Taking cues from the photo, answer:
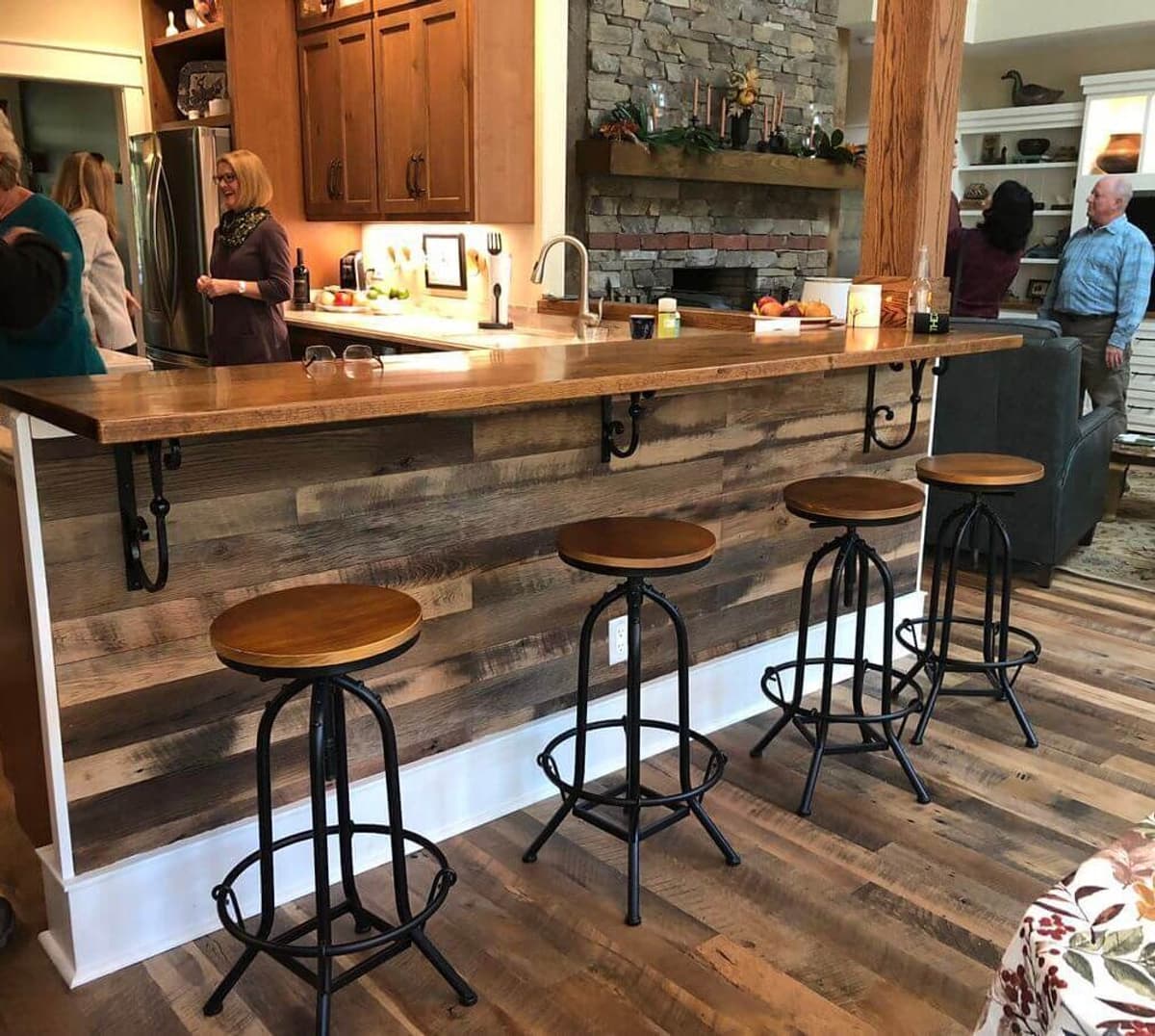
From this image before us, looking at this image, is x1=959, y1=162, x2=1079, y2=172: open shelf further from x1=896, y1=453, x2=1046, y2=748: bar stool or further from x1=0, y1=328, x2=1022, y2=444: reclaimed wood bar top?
x1=0, y1=328, x2=1022, y2=444: reclaimed wood bar top

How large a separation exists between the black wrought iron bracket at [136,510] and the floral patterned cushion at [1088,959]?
1.46m

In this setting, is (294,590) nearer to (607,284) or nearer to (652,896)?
(652,896)

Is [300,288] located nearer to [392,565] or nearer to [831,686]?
[392,565]

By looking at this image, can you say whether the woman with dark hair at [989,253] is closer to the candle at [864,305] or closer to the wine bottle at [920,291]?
the wine bottle at [920,291]

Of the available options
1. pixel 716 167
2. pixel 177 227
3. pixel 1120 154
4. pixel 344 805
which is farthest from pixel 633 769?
pixel 1120 154

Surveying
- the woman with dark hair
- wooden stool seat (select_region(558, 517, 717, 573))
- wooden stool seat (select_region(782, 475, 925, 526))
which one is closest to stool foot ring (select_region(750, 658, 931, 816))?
wooden stool seat (select_region(782, 475, 925, 526))

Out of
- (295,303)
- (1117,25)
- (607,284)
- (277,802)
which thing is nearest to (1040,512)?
(607,284)

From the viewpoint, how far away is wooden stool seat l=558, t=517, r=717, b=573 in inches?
84.2

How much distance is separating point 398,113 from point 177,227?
1420 millimetres

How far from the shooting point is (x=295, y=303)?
5680mm

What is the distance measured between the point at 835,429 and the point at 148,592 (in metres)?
2.10

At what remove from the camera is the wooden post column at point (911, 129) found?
321 centimetres

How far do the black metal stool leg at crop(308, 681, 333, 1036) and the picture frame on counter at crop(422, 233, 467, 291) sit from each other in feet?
12.5

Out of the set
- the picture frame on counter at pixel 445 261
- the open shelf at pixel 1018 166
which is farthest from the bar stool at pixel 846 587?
the open shelf at pixel 1018 166
